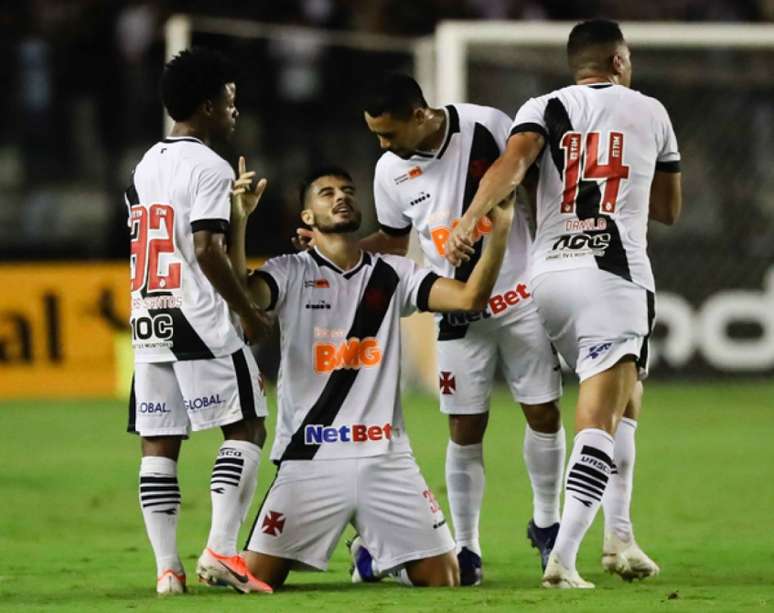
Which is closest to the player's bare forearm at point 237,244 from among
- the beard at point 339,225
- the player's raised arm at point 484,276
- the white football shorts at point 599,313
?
the beard at point 339,225

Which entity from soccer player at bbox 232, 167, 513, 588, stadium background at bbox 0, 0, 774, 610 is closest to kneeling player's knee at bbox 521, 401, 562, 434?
soccer player at bbox 232, 167, 513, 588

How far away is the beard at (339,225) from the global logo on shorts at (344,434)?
72 centimetres

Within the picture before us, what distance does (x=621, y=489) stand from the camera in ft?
21.9

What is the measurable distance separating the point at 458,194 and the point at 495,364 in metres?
0.70

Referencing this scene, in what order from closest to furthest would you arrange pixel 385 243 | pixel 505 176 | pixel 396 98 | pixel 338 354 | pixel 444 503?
pixel 505 176 < pixel 338 354 < pixel 396 98 < pixel 385 243 < pixel 444 503

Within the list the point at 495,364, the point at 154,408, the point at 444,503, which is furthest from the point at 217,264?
the point at 444,503

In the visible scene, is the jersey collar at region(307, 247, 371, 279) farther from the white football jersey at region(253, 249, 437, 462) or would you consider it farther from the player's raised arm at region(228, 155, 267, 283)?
the player's raised arm at region(228, 155, 267, 283)

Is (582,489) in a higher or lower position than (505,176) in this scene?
lower

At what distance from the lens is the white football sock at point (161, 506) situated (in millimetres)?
6078

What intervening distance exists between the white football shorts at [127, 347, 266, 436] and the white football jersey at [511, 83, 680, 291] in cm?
117

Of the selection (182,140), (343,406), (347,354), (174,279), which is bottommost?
(343,406)

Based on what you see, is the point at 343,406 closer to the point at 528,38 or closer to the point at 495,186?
the point at 495,186

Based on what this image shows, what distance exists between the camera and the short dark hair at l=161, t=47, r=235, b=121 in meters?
6.21

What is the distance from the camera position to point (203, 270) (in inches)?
235
